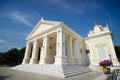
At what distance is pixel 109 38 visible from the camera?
47.5 ft

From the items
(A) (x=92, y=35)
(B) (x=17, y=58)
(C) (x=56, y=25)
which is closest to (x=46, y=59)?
(C) (x=56, y=25)

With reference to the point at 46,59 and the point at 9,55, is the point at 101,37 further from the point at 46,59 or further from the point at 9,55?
the point at 9,55

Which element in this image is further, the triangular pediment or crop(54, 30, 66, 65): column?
the triangular pediment

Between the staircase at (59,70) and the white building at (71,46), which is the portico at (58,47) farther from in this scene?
the staircase at (59,70)

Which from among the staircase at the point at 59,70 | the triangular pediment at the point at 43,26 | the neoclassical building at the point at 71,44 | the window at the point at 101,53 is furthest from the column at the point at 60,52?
the window at the point at 101,53

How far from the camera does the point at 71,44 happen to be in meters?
12.6

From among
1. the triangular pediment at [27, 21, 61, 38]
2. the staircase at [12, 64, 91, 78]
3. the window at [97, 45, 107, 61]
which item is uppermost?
the triangular pediment at [27, 21, 61, 38]

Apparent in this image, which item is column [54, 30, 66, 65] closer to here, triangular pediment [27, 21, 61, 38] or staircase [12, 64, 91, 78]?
staircase [12, 64, 91, 78]

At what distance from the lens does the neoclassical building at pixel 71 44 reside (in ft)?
39.2

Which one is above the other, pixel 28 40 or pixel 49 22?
pixel 49 22

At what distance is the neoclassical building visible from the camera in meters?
12.0

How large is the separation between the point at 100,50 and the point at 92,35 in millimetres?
3790

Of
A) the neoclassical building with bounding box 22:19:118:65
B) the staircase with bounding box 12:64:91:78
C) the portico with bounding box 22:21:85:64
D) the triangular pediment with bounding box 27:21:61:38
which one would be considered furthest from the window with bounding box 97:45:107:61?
the triangular pediment with bounding box 27:21:61:38

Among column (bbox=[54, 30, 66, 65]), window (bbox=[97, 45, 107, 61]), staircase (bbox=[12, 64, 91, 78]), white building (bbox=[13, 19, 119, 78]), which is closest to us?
staircase (bbox=[12, 64, 91, 78])
